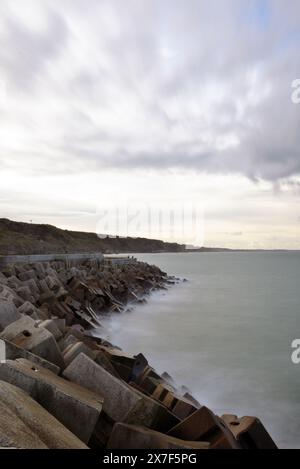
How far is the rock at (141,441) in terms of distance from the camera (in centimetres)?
268

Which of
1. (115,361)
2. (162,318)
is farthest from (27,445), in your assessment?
(162,318)

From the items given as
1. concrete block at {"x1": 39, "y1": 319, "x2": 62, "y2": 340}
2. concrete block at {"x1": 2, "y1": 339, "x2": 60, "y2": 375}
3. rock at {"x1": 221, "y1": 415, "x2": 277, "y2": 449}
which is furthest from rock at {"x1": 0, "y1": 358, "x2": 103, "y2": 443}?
concrete block at {"x1": 39, "y1": 319, "x2": 62, "y2": 340}

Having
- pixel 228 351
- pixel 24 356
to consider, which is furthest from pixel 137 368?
pixel 228 351

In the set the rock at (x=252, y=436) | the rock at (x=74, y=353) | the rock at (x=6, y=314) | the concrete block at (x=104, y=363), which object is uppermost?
the rock at (x=6, y=314)

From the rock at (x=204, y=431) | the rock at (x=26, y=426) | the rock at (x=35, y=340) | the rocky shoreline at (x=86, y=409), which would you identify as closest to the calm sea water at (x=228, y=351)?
the rocky shoreline at (x=86, y=409)

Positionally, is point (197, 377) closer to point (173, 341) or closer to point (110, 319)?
point (173, 341)

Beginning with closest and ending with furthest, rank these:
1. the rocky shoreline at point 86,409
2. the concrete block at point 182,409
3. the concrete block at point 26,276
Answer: the rocky shoreline at point 86,409, the concrete block at point 182,409, the concrete block at point 26,276

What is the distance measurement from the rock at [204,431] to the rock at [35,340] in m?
1.21

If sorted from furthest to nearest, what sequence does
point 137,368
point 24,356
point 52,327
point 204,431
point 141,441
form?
1. point 137,368
2. point 52,327
3. point 24,356
4. point 204,431
5. point 141,441

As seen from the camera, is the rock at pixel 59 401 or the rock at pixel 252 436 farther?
the rock at pixel 252 436

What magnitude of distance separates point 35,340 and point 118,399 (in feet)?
3.18

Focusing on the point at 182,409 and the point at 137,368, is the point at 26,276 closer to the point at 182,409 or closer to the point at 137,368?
the point at 137,368

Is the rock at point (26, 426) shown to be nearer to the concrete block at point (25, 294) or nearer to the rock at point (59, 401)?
the rock at point (59, 401)

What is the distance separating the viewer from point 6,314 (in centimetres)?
471
